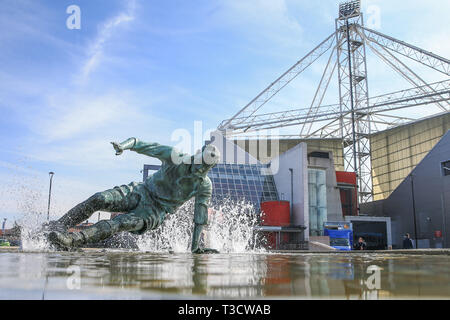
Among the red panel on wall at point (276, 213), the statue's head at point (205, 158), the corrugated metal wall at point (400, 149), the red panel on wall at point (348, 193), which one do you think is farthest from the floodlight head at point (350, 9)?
the statue's head at point (205, 158)

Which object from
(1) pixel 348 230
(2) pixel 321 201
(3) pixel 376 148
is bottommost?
(1) pixel 348 230

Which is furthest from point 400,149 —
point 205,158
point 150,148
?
point 150,148

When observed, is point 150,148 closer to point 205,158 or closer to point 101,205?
point 205,158

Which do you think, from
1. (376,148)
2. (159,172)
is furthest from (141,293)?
(376,148)

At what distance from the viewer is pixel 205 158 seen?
5.48m

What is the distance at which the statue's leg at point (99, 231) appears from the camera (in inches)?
189

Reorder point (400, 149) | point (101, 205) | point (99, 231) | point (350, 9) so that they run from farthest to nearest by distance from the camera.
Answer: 1. point (400, 149)
2. point (350, 9)
3. point (101, 205)
4. point (99, 231)

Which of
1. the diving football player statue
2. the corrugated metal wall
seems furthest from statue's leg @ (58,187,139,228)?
the corrugated metal wall

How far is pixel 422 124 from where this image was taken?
45.5 m

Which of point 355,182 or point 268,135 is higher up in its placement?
point 268,135

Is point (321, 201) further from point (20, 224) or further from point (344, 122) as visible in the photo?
point (20, 224)

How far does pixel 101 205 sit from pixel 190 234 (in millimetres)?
12456

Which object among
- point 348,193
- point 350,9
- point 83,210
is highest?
point 350,9
